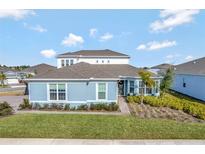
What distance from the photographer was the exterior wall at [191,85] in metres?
19.5

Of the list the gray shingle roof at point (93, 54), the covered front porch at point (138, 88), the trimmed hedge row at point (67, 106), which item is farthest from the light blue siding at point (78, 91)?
the gray shingle roof at point (93, 54)

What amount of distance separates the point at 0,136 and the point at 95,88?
316 inches

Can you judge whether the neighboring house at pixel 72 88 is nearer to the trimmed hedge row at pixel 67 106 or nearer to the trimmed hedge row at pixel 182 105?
the trimmed hedge row at pixel 67 106

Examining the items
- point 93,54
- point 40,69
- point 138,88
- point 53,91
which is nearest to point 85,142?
point 53,91

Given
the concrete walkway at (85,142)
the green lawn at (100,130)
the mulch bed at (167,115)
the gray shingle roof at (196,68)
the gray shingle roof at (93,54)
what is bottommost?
the mulch bed at (167,115)

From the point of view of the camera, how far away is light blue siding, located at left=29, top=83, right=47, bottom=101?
14.3m

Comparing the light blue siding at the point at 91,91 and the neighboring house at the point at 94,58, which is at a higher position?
the neighboring house at the point at 94,58

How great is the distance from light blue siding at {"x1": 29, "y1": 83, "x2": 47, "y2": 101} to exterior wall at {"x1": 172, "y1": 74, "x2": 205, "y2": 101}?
15208mm

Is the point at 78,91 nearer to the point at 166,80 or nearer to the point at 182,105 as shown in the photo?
the point at 182,105

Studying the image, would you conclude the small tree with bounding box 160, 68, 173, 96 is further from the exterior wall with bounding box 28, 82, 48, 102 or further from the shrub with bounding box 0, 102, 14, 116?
the shrub with bounding box 0, 102, 14, 116

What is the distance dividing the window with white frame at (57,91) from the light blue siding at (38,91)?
53 centimetres

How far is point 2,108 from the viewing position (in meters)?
11.6
